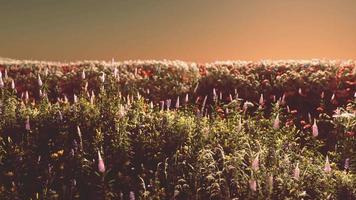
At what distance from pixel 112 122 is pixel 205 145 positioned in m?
1.82

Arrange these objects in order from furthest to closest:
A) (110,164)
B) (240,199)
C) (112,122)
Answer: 1. (112,122)
2. (110,164)
3. (240,199)

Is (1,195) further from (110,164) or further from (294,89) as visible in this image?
(294,89)

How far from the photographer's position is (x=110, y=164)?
339 inches

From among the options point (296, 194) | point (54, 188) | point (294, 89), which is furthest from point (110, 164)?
point (294, 89)

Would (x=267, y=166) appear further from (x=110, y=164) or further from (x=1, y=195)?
(x=1, y=195)

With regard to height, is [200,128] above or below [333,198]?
above

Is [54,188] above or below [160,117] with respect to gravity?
below

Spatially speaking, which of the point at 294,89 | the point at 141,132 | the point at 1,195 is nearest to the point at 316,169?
the point at 141,132

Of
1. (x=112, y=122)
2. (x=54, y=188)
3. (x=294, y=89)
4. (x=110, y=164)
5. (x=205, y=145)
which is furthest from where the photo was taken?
(x=294, y=89)

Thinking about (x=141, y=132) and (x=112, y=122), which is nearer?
(x=141, y=132)

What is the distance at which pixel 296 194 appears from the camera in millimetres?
7406

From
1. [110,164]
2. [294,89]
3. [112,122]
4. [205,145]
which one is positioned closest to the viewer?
[110,164]

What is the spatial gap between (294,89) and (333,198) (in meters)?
7.61

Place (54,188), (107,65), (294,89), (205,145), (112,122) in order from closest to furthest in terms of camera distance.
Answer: (54,188), (205,145), (112,122), (294,89), (107,65)
